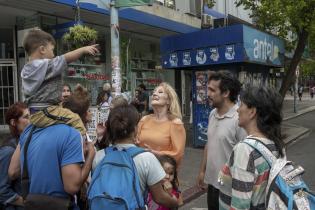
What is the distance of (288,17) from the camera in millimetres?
14961

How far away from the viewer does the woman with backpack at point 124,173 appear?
2842 mm

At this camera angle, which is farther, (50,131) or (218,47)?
(218,47)

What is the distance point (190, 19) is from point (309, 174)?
12.0 metres

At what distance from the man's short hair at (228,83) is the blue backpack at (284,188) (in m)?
1.53

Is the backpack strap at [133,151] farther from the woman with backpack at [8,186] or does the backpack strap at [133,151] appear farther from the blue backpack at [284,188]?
the woman with backpack at [8,186]

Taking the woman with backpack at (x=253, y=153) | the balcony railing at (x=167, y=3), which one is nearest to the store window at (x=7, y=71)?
the balcony railing at (x=167, y=3)

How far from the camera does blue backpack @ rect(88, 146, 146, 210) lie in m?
2.82

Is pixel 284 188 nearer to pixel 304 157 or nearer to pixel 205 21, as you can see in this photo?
pixel 304 157

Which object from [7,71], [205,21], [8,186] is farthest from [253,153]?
[205,21]

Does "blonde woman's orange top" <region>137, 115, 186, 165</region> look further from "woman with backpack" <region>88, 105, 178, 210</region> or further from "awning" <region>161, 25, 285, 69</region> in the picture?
"awning" <region>161, 25, 285, 69</region>

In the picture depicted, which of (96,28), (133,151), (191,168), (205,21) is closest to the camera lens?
(133,151)

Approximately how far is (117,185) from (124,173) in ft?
0.28

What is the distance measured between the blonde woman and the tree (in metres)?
10.7

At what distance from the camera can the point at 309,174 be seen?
Result: 9.81 meters
